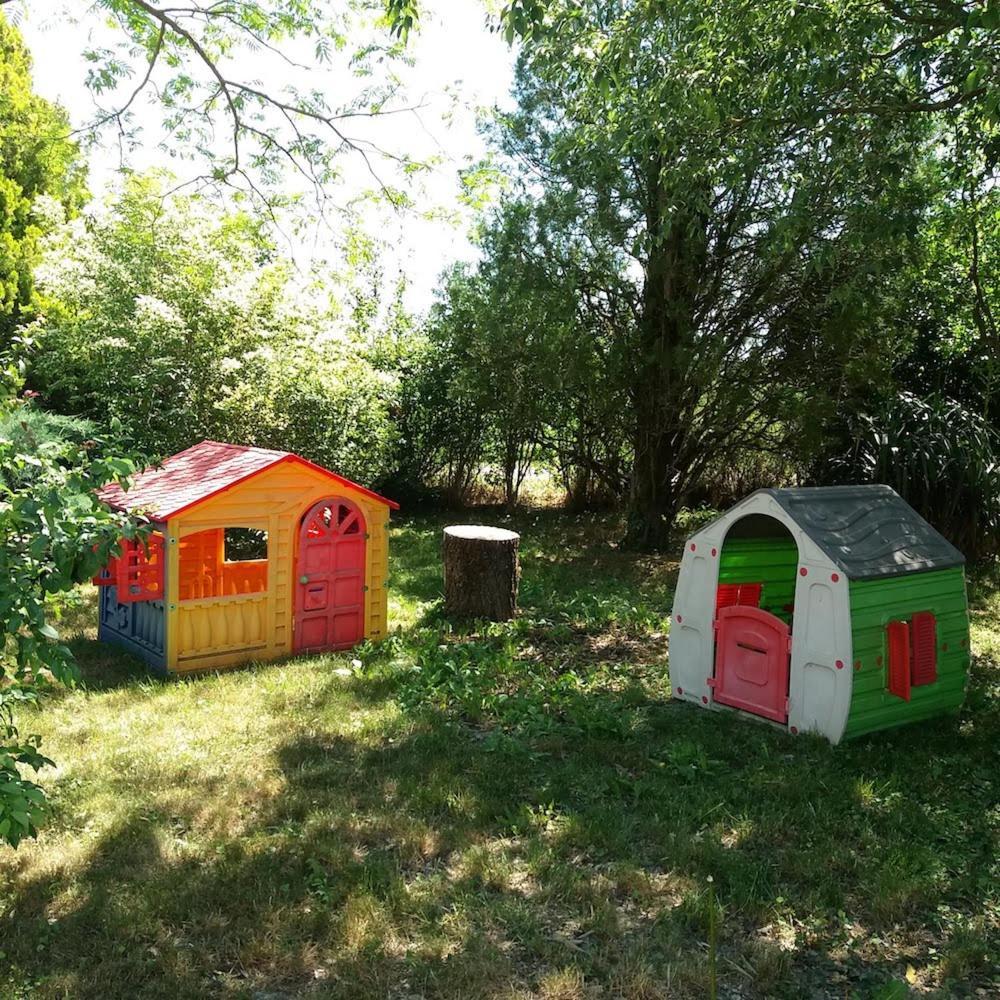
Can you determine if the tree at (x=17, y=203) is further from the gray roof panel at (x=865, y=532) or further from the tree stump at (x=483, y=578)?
the gray roof panel at (x=865, y=532)

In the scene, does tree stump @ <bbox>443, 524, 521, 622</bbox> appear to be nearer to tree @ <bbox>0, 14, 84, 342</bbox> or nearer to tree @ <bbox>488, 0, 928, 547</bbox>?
tree @ <bbox>488, 0, 928, 547</bbox>

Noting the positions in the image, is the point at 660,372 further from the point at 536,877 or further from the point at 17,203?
the point at 17,203

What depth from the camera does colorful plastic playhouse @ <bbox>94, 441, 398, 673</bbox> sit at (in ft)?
22.8

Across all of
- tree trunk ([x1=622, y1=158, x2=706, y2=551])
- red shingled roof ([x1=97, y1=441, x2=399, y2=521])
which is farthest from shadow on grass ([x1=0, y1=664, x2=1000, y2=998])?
tree trunk ([x1=622, y1=158, x2=706, y2=551])

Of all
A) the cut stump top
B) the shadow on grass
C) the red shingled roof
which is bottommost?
the shadow on grass

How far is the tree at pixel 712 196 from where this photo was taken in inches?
253

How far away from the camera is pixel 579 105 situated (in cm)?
755

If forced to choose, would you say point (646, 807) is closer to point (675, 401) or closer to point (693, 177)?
point (693, 177)

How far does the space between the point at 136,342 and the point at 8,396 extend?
8.38m

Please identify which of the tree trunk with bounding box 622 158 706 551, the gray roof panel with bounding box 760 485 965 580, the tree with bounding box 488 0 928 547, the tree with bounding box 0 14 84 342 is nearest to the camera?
the gray roof panel with bounding box 760 485 965 580

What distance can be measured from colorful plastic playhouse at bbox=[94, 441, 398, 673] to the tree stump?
38.5 inches

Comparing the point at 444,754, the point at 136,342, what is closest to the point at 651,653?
the point at 444,754

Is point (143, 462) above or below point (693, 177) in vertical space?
below

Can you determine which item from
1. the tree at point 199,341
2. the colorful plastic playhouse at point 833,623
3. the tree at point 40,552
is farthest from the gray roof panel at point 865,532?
the tree at point 199,341
